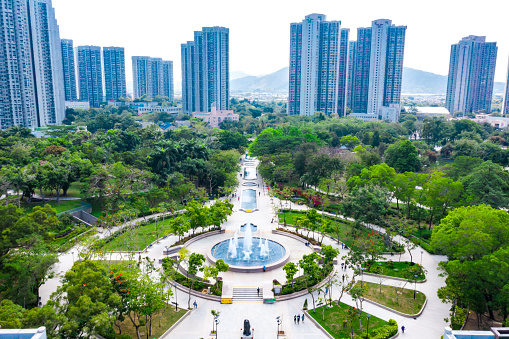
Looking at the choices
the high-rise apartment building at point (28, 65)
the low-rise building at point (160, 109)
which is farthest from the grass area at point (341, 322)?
the low-rise building at point (160, 109)

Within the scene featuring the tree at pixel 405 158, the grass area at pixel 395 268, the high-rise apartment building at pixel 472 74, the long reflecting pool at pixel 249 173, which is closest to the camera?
the grass area at pixel 395 268

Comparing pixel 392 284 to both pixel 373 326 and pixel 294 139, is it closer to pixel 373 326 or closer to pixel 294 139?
pixel 373 326

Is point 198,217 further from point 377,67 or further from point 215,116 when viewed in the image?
point 377,67

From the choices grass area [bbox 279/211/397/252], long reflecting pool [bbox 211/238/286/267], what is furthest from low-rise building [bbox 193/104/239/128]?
long reflecting pool [bbox 211/238/286/267]

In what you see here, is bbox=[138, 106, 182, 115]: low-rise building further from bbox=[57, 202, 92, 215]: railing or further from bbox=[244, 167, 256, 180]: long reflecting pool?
bbox=[57, 202, 92, 215]: railing

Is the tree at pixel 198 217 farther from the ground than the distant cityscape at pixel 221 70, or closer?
closer

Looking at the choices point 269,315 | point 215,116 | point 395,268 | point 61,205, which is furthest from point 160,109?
point 269,315

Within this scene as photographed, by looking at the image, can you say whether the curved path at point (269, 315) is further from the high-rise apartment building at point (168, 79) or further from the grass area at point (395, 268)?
the high-rise apartment building at point (168, 79)

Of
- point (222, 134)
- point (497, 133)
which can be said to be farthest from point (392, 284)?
point (497, 133)
